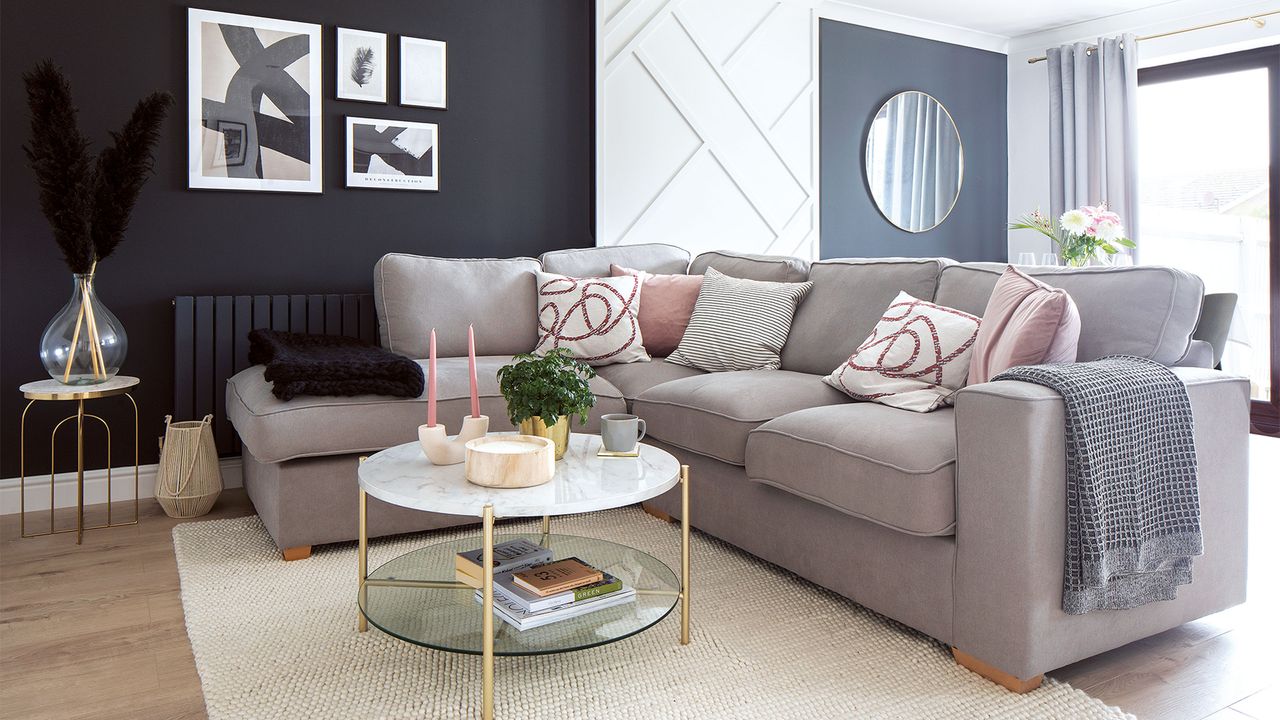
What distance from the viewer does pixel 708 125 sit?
461 centimetres

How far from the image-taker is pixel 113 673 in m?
1.91

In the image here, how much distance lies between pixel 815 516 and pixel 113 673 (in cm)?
167

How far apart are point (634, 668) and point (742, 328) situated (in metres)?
1.58

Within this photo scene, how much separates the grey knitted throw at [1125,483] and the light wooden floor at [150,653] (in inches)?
7.2

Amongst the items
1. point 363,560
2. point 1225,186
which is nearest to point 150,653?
point 363,560

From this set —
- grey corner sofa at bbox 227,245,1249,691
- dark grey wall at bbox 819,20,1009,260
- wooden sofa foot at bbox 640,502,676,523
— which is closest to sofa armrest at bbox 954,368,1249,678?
grey corner sofa at bbox 227,245,1249,691

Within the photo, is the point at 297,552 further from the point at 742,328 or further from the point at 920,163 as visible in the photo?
the point at 920,163

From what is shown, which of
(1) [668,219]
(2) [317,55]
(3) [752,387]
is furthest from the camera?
(1) [668,219]

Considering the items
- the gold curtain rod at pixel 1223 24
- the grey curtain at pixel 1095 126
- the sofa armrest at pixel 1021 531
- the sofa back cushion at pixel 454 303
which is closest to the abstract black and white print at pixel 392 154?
the sofa back cushion at pixel 454 303

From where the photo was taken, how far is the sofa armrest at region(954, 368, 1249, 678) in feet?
5.73

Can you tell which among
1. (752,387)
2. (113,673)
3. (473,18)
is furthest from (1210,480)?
(473,18)

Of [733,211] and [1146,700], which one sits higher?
[733,211]

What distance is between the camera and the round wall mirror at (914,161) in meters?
5.24

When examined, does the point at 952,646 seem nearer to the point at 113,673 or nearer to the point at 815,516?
the point at 815,516
